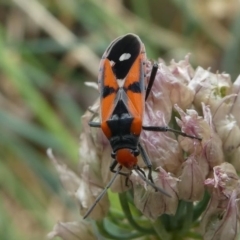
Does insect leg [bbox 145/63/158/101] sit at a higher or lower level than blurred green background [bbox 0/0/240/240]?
lower

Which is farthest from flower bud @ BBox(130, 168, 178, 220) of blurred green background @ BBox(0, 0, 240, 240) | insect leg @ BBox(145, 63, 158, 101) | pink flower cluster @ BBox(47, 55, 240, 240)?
blurred green background @ BBox(0, 0, 240, 240)

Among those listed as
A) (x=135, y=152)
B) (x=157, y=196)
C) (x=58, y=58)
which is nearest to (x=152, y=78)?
(x=135, y=152)

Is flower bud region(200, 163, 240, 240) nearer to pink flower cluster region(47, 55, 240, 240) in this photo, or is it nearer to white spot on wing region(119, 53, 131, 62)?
pink flower cluster region(47, 55, 240, 240)

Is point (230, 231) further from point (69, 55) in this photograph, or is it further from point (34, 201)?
point (69, 55)

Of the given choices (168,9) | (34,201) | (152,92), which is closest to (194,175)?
(152,92)

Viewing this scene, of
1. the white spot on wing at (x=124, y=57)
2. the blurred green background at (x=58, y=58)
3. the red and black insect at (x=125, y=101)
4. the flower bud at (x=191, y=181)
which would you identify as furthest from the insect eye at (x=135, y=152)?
the blurred green background at (x=58, y=58)

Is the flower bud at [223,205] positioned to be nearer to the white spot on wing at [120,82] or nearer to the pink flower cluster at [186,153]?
the pink flower cluster at [186,153]

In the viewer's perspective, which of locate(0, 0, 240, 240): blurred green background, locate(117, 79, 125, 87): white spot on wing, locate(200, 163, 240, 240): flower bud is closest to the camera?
locate(200, 163, 240, 240): flower bud
